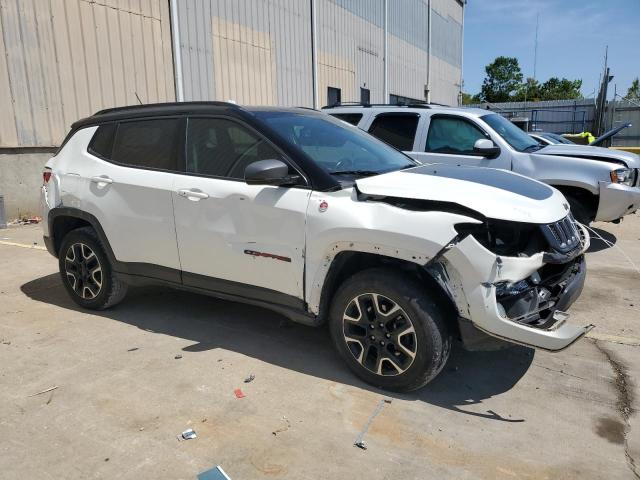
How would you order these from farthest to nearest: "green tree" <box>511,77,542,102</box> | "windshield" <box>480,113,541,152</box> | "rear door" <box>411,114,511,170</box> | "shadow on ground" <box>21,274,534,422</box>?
"green tree" <box>511,77,542,102</box>
"windshield" <box>480,113,541,152</box>
"rear door" <box>411,114,511,170</box>
"shadow on ground" <box>21,274,534,422</box>

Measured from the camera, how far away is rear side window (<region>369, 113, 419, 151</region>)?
24.0ft

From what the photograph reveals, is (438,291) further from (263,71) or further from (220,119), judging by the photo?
(263,71)

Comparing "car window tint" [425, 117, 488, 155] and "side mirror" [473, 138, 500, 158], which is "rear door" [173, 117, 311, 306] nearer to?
"side mirror" [473, 138, 500, 158]

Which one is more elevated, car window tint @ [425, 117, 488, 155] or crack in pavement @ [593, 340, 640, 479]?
car window tint @ [425, 117, 488, 155]

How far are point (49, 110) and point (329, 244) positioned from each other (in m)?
8.24

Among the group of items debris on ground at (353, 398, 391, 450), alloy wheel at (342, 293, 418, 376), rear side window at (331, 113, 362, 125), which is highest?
rear side window at (331, 113, 362, 125)

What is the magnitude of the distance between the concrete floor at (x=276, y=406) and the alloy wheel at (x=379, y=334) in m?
0.22

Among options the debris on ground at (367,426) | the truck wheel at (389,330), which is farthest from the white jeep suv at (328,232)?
the debris on ground at (367,426)

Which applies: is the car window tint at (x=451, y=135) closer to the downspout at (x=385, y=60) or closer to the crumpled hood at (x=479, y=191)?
the crumpled hood at (x=479, y=191)

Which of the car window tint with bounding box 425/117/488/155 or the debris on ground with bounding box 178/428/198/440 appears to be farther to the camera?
the car window tint with bounding box 425/117/488/155

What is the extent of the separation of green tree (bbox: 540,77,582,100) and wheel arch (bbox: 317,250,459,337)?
7164 cm

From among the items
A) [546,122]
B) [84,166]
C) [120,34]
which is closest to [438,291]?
[84,166]

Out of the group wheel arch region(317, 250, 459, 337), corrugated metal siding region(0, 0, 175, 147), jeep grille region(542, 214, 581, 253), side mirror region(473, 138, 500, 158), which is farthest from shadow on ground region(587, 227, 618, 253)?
corrugated metal siding region(0, 0, 175, 147)

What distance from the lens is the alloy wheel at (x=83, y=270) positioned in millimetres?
4668
